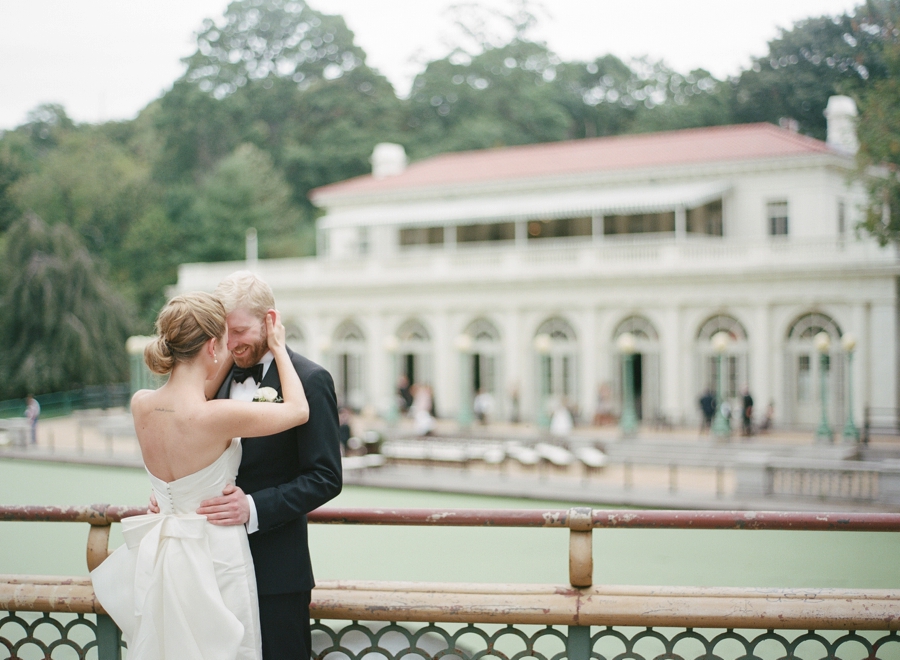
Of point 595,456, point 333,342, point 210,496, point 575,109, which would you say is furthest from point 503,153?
point 210,496

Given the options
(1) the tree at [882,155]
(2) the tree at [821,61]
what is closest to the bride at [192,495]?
(2) the tree at [821,61]

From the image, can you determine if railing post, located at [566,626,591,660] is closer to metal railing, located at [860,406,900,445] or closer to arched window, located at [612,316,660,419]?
metal railing, located at [860,406,900,445]

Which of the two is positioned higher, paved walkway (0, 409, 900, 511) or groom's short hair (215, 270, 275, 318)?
groom's short hair (215, 270, 275, 318)

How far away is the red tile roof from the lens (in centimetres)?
2753

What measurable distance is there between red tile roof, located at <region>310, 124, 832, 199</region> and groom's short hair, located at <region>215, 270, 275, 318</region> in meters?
23.9

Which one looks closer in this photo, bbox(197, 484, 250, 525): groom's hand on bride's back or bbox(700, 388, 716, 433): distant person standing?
bbox(197, 484, 250, 525): groom's hand on bride's back

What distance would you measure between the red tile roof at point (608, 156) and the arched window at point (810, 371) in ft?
15.9

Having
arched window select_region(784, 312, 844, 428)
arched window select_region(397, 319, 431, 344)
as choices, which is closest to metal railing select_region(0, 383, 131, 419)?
arched window select_region(397, 319, 431, 344)

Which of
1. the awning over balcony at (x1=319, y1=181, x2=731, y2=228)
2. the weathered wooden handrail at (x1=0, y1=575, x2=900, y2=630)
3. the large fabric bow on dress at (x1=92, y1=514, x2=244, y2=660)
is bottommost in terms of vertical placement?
the weathered wooden handrail at (x1=0, y1=575, x2=900, y2=630)

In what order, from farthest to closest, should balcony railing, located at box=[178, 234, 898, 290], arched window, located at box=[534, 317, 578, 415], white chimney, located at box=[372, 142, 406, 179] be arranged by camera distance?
1. white chimney, located at box=[372, 142, 406, 179]
2. arched window, located at box=[534, 317, 578, 415]
3. balcony railing, located at box=[178, 234, 898, 290]

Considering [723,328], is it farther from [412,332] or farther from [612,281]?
[412,332]

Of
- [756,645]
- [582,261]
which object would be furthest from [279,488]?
[582,261]

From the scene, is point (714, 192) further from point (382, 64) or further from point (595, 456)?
point (382, 64)

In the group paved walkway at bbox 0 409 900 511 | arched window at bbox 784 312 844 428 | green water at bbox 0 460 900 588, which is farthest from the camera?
arched window at bbox 784 312 844 428
